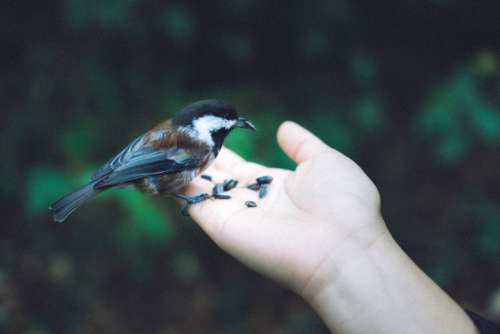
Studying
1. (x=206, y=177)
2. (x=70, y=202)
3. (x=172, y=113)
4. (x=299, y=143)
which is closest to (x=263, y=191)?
(x=299, y=143)

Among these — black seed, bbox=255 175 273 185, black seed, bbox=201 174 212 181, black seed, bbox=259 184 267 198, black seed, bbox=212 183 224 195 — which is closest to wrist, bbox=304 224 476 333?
black seed, bbox=259 184 267 198

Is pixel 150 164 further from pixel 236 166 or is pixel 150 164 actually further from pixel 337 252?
pixel 337 252

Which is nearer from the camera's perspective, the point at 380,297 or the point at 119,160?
the point at 380,297

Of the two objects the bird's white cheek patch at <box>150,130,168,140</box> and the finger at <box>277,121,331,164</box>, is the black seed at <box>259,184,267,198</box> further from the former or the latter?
the bird's white cheek patch at <box>150,130,168,140</box>

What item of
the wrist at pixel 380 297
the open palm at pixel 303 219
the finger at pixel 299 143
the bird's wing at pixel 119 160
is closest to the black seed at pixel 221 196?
the open palm at pixel 303 219

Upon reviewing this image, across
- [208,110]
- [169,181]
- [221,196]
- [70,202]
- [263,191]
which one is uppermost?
[208,110]

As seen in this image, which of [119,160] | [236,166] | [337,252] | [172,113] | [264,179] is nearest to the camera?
[337,252]
